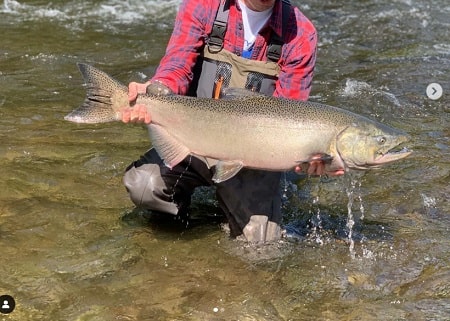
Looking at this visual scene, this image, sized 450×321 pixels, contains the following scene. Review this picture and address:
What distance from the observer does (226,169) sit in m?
3.74

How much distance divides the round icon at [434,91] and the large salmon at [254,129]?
3482mm

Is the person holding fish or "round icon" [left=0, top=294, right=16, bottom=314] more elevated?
the person holding fish

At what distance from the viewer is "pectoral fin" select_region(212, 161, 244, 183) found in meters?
3.72

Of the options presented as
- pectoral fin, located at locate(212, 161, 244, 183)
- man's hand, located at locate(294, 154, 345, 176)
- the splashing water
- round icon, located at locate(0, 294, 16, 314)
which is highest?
man's hand, located at locate(294, 154, 345, 176)

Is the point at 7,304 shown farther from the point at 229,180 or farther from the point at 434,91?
the point at 434,91

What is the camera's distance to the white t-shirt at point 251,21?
4.24 metres

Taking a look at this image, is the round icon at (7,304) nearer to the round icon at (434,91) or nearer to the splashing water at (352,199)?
the splashing water at (352,199)

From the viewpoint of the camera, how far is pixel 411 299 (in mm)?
3734

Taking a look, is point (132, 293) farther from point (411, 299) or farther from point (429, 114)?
point (429, 114)

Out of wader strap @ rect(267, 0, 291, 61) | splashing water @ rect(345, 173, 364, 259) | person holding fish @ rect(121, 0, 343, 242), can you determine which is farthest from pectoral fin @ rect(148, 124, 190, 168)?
splashing water @ rect(345, 173, 364, 259)

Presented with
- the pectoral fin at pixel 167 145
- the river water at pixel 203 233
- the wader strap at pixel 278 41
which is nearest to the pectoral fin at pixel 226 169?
the pectoral fin at pixel 167 145

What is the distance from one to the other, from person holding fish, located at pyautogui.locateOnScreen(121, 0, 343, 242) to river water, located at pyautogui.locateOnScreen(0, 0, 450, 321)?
0.22m

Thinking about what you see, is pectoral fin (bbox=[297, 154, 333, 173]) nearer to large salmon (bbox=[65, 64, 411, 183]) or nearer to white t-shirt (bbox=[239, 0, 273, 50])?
large salmon (bbox=[65, 64, 411, 183])

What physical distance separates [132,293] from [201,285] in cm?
37
